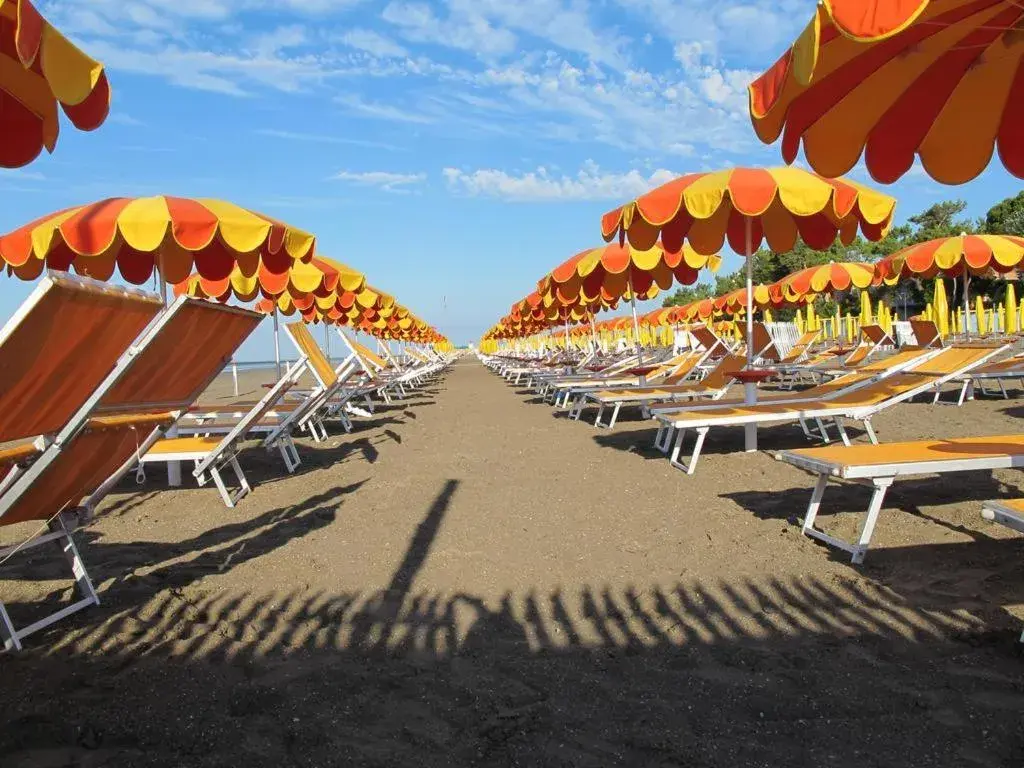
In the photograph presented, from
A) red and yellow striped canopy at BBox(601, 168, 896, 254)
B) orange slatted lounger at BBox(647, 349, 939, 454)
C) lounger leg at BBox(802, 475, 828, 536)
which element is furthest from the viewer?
orange slatted lounger at BBox(647, 349, 939, 454)

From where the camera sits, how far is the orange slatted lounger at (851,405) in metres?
4.90

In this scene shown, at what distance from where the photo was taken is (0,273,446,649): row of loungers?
202 cm

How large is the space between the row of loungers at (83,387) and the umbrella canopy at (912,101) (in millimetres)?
2320

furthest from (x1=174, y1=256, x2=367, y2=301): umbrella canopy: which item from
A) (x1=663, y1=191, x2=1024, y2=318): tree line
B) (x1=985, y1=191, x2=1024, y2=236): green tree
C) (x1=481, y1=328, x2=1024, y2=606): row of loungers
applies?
(x1=985, y1=191, x2=1024, y2=236): green tree

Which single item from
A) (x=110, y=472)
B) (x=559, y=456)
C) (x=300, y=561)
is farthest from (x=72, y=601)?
(x=559, y=456)

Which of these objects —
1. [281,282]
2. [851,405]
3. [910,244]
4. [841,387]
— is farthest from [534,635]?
[910,244]

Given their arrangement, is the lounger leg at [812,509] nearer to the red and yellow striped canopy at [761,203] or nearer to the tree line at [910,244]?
the red and yellow striped canopy at [761,203]

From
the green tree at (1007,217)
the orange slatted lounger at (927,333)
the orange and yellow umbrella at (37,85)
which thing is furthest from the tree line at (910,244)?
the orange and yellow umbrella at (37,85)

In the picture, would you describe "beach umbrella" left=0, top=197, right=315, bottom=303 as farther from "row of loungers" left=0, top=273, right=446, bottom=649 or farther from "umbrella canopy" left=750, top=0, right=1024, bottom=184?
"umbrella canopy" left=750, top=0, right=1024, bottom=184

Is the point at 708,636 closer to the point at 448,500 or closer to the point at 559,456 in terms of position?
the point at 448,500

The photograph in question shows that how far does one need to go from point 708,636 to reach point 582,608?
1.55ft

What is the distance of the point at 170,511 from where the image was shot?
4422 mm

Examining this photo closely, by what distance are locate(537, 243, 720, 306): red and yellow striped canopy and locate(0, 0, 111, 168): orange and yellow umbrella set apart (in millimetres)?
5974

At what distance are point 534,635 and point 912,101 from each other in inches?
110
